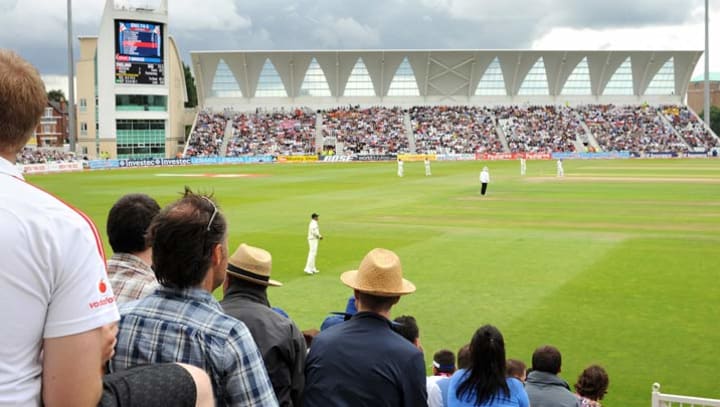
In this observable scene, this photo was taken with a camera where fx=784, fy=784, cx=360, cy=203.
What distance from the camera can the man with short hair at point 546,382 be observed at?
239 inches

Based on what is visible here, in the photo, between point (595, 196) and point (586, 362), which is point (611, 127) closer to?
point (595, 196)

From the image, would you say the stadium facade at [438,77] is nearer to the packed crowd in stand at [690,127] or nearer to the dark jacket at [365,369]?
the packed crowd in stand at [690,127]

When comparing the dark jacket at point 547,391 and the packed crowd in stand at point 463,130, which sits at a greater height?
the packed crowd in stand at point 463,130

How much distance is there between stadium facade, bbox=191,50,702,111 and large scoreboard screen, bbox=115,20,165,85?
8875 mm

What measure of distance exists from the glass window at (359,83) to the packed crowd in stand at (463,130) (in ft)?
7.15

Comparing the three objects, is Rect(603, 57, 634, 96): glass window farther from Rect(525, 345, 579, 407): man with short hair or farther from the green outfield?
Rect(525, 345, 579, 407): man with short hair

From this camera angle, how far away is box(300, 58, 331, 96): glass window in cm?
8975

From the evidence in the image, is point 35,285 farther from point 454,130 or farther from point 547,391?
point 454,130

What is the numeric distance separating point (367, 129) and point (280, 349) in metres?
83.8

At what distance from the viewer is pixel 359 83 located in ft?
299

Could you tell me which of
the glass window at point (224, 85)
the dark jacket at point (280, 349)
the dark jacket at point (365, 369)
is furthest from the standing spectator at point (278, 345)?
the glass window at point (224, 85)

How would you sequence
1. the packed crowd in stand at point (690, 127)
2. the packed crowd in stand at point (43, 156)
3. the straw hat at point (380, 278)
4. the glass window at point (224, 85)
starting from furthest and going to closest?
the glass window at point (224, 85) → the packed crowd in stand at point (690, 127) → the packed crowd in stand at point (43, 156) → the straw hat at point (380, 278)

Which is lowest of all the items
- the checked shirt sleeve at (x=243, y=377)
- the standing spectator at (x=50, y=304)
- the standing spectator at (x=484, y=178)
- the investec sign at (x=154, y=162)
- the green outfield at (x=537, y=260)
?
the investec sign at (x=154, y=162)

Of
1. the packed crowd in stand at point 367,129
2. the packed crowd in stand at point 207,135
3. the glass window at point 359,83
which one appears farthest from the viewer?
the glass window at point 359,83
